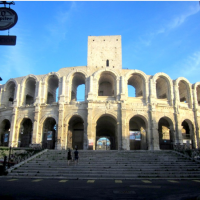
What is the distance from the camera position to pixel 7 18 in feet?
25.9

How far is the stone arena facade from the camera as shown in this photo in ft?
94.5

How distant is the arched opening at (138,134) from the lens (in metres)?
29.2

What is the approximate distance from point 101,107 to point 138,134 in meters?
6.61

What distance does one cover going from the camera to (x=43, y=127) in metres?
30.6

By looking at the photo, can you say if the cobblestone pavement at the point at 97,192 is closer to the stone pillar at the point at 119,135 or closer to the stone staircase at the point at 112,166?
the stone staircase at the point at 112,166

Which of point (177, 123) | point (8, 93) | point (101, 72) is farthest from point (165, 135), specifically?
point (8, 93)

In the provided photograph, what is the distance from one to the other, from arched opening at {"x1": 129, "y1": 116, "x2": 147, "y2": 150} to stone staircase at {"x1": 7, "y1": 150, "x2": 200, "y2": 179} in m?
7.18

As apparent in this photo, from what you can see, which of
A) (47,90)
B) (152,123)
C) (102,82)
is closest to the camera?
(152,123)

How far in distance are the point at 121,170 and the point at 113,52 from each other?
22230mm

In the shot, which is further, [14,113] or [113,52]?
[113,52]

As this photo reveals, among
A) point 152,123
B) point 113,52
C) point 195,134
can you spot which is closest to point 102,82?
point 113,52

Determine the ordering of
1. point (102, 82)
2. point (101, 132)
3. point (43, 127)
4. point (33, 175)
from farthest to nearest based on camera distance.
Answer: point (101, 132) < point (102, 82) < point (43, 127) < point (33, 175)

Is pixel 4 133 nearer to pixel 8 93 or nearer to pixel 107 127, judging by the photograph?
pixel 8 93

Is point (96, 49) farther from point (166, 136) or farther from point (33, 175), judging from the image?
point (33, 175)
